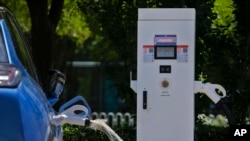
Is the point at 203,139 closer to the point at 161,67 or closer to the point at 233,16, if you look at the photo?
the point at 233,16

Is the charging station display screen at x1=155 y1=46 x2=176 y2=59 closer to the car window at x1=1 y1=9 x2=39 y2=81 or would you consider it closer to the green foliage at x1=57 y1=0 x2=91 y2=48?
the car window at x1=1 y1=9 x2=39 y2=81

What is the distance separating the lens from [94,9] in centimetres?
777

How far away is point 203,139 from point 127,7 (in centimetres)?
213

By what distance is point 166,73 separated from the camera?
16.8 ft

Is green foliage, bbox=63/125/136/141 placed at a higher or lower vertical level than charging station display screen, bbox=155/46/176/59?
A: lower

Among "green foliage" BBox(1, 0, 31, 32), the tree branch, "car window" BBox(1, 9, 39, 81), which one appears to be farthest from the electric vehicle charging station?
"green foliage" BBox(1, 0, 31, 32)

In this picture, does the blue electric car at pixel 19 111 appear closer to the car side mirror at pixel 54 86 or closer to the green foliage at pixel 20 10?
the car side mirror at pixel 54 86

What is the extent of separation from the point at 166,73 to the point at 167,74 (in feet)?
0.05

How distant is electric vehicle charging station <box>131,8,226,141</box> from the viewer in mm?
5105

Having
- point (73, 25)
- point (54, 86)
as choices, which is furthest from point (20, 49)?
point (73, 25)

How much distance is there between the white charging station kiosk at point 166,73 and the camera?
5105 mm

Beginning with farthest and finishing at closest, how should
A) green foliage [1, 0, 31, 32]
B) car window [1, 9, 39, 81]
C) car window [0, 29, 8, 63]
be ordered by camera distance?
green foliage [1, 0, 31, 32]
car window [1, 9, 39, 81]
car window [0, 29, 8, 63]

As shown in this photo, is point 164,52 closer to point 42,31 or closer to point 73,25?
point 42,31

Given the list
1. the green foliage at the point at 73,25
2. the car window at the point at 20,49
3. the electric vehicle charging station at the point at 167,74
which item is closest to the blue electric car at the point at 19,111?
the car window at the point at 20,49
